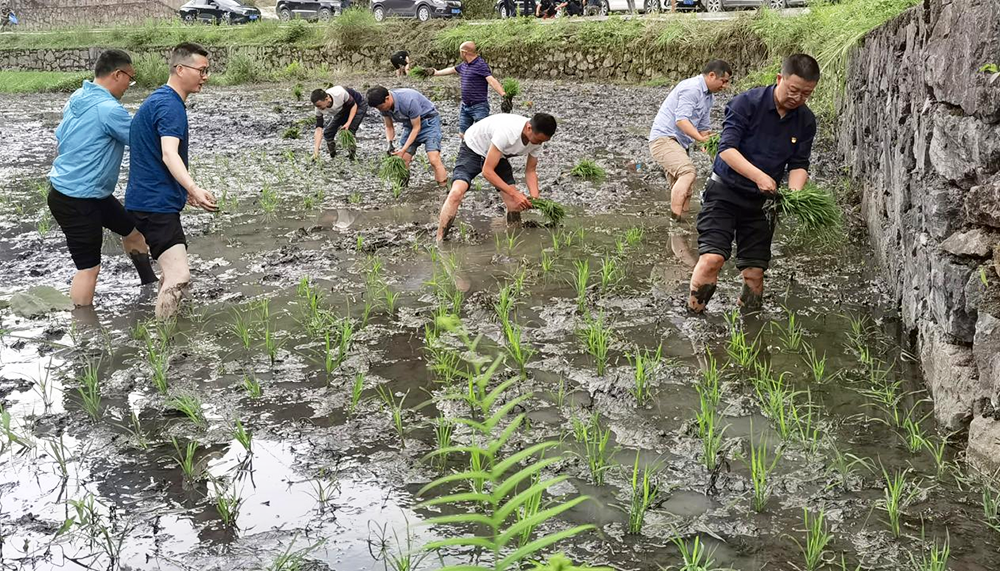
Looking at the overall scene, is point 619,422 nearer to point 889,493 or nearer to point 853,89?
point 889,493

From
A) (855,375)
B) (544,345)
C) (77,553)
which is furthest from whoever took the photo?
(544,345)

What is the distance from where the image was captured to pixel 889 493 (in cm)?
311

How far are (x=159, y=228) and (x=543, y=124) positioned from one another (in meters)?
2.81

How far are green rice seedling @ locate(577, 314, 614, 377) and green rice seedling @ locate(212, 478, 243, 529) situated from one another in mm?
1951

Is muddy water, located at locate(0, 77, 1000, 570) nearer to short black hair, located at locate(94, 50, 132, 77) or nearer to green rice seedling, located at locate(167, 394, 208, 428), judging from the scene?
green rice seedling, located at locate(167, 394, 208, 428)

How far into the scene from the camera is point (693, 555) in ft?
8.77

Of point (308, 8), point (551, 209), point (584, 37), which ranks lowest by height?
point (551, 209)

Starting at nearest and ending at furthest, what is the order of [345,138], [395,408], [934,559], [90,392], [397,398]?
[934,559], [395,408], [90,392], [397,398], [345,138]

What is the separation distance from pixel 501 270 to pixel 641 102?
35.1 feet

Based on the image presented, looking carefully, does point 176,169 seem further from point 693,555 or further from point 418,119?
point 418,119

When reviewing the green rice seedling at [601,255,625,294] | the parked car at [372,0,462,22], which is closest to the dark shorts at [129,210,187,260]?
the green rice seedling at [601,255,625,294]

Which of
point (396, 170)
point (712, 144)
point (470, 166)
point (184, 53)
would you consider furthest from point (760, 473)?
point (396, 170)

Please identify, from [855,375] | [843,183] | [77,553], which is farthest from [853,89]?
[77,553]

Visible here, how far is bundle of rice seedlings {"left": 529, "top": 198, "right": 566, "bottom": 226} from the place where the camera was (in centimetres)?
726
